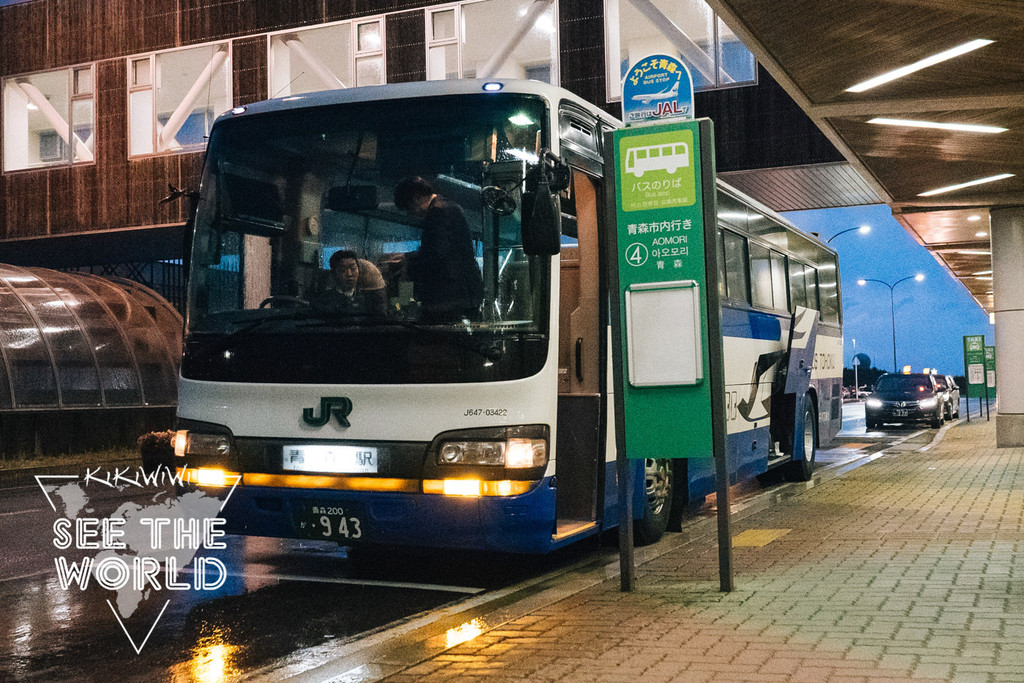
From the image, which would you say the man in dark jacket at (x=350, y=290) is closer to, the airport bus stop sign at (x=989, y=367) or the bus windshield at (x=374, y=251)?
the bus windshield at (x=374, y=251)

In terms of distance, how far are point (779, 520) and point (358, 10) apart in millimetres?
20536

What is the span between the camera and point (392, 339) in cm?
751

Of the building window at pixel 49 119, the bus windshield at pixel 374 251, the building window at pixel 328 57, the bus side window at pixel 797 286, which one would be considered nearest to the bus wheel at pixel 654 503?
the bus windshield at pixel 374 251

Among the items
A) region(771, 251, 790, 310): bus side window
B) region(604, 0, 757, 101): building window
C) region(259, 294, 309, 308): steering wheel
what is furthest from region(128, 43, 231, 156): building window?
region(259, 294, 309, 308): steering wheel

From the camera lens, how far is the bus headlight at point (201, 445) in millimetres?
7926

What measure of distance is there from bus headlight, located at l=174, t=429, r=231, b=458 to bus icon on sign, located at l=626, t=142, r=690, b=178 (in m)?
3.27

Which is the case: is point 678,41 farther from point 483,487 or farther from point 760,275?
point 483,487

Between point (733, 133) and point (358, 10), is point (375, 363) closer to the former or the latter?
point (733, 133)

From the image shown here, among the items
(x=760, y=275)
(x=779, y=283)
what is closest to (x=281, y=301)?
(x=760, y=275)

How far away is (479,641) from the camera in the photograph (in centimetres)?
611

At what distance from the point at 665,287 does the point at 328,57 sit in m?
22.9

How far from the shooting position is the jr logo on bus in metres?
7.59

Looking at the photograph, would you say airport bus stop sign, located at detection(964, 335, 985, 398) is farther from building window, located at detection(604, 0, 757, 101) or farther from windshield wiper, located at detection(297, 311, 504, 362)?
windshield wiper, located at detection(297, 311, 504, 362)

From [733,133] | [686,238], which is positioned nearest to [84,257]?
[733,133]
